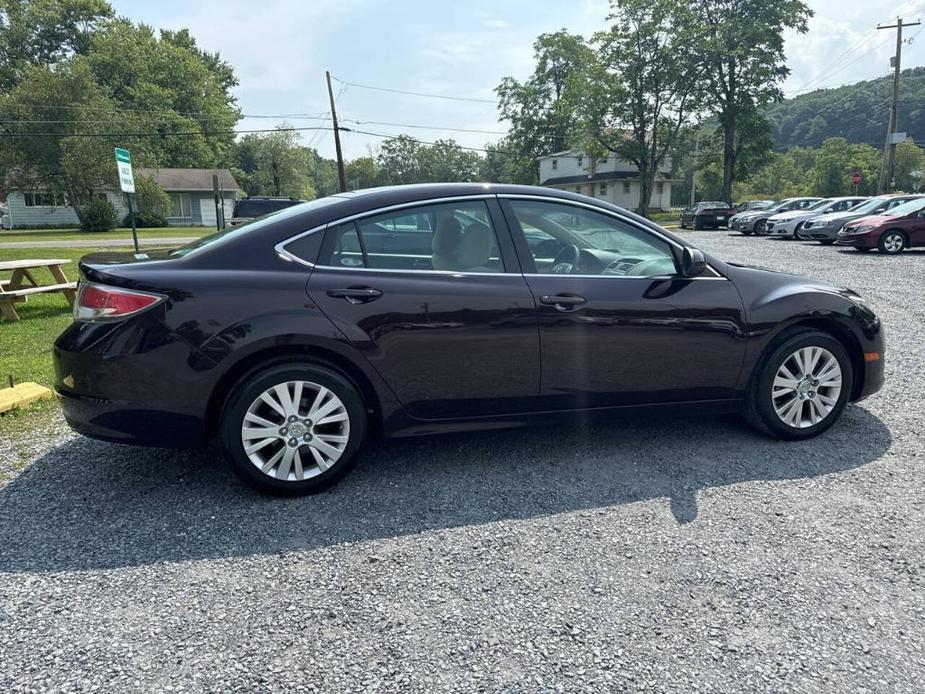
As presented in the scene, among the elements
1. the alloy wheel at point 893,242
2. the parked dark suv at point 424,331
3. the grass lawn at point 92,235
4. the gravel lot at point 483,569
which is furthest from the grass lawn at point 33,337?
the grass lawn at point 92,235

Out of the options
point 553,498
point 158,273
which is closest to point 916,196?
point 553,498

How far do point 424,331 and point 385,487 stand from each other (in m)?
0.90

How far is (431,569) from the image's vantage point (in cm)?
268

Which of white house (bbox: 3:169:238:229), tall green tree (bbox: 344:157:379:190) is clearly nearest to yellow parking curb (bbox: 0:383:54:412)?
white house (bbox: 3:169:238:229)

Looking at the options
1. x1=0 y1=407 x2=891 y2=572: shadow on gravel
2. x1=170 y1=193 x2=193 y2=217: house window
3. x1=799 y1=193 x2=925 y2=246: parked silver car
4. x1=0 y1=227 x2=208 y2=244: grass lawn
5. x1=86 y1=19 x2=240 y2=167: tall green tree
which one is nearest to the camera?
x1=0 y1=407 x2=891 y2=572: shadow on gravel

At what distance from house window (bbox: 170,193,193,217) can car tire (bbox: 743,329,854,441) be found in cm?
5123

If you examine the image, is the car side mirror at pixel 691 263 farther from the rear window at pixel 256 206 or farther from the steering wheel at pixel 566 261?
the rear window at pixel 256 206

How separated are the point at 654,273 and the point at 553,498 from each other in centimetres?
148

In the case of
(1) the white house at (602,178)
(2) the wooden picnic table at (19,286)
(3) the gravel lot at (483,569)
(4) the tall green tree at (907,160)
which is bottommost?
(3) the gravel lot at (483,569)

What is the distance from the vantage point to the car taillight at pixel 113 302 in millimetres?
3031

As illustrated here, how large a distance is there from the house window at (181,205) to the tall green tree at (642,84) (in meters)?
31.0

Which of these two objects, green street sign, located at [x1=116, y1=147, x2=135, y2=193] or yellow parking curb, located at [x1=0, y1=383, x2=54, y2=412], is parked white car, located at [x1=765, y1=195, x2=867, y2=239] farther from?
yellow parking curb, located at [x1=0, y1=383, x2=54, y2=412]

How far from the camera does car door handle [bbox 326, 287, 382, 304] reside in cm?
321

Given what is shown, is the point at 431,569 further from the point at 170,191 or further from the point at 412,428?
the point at 170,191
